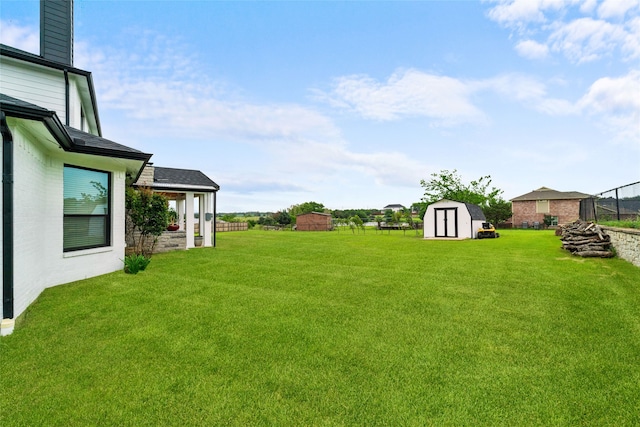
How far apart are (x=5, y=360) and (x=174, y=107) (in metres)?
15.3

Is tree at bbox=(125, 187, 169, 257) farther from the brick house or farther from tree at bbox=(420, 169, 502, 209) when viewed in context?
the brick house

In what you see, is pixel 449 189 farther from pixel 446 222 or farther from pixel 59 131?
pixel 59 131

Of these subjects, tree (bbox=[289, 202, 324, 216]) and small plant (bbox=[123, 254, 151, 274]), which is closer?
small plant (bbox=[123, 254, 151, 274])

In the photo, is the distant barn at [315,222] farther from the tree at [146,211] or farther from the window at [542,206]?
the window at [542,206]

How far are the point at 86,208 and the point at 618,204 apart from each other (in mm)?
17576

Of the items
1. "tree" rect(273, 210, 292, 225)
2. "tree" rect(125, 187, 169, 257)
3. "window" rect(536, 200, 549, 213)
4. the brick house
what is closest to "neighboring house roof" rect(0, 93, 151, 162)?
"tree" rect(125, 187, 169, 257)

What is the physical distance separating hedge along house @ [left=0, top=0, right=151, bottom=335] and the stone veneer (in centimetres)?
1355

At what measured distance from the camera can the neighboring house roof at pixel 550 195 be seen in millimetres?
35406

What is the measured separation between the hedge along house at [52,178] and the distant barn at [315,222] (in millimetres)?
26160

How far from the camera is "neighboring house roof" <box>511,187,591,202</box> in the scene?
35406 mm

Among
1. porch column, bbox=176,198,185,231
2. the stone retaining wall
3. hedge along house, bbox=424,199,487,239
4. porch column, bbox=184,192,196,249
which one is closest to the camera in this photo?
the stone retaining wall

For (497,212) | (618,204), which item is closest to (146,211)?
(618,204)

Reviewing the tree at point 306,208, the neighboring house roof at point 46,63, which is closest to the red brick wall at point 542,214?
the tree at point 306,208

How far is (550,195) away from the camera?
37.0 metres
